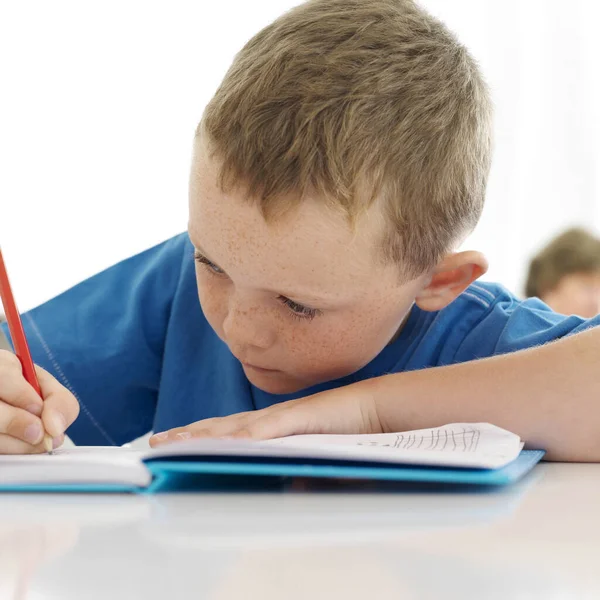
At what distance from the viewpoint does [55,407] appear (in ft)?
2.14

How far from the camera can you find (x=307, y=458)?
1.64ft

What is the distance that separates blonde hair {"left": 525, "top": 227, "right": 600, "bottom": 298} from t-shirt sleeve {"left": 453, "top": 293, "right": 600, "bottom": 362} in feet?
5.32

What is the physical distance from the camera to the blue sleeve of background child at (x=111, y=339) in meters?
0.98

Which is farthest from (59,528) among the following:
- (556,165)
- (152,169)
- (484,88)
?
(556,165)

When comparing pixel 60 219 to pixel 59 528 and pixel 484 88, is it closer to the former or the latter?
pixel 484 88

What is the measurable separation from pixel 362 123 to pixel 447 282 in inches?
7.5

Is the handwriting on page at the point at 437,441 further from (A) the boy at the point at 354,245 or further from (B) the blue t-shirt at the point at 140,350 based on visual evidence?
(B) the blue t-shirt at the point at 140,350

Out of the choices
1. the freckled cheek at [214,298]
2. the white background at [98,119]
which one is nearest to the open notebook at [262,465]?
the freckled cheek at [214,298]

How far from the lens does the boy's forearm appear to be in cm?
64

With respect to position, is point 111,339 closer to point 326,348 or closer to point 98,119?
point 326,348

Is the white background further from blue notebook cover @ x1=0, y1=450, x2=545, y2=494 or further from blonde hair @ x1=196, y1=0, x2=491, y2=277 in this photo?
blue notebook cover @ x1=0, y1=450, x2=545, y2=494

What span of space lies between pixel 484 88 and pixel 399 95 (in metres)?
0.15

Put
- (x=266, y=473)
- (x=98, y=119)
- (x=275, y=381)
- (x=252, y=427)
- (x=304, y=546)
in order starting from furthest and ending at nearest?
1. (x=98, y=119)
2. (x=275, y=381)
3. (x=252, y=427)
4. (x=266, y=473)
5. (x=304, y=546)

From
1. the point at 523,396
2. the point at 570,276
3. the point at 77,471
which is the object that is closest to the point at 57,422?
the point at 77,471
